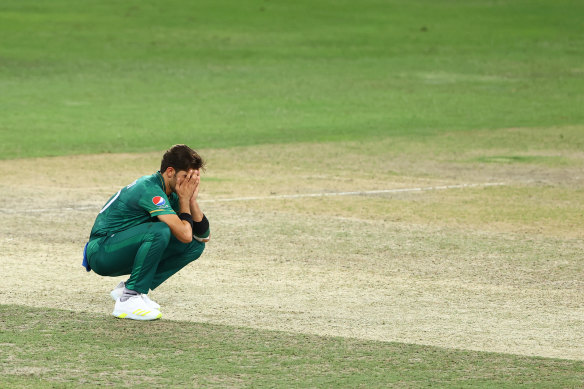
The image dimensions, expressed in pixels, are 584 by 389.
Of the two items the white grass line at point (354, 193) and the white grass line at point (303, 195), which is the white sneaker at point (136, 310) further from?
the white grass line at point (354, 193)

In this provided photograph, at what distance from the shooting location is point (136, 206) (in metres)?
8.59

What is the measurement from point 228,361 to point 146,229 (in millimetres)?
1453

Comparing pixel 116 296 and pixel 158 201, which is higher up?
pixel 158 201

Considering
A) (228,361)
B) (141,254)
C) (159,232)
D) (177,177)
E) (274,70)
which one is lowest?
(228,361)

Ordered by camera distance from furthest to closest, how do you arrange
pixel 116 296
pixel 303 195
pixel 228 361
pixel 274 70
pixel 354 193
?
pixel 274 70
pixel 354 193
pixel 303 195
pixel 116 296
pixel 228 361

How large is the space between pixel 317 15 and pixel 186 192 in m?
35.2

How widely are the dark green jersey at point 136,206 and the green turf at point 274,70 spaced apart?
11.5 metres

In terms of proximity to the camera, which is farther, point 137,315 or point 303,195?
point 303,195

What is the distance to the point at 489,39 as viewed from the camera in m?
39.8

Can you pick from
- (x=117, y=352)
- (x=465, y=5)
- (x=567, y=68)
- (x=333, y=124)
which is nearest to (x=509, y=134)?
(x=333, y=124)

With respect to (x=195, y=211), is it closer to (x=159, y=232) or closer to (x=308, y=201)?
(x=159, y=232)

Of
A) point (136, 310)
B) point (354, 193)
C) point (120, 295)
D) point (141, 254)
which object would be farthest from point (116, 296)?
point (354, 193)

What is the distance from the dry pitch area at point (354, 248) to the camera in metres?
8.84

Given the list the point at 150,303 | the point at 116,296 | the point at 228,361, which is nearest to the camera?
the point at 228,361
